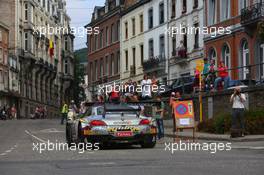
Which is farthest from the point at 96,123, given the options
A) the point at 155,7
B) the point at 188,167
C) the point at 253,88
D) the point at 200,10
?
the point at 155,7

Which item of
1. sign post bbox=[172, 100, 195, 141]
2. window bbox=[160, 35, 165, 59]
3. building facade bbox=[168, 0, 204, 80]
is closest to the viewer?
sign post bbox=[172, 100, 195, 141]

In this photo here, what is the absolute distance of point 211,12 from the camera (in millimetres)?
50250

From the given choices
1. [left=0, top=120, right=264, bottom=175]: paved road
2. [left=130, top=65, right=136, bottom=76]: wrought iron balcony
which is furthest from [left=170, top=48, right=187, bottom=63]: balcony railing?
[left=0, top=120, right=264, bottom=175]: paved road

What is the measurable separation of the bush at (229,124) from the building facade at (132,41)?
37109 millimetres

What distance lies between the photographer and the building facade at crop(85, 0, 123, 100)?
3036 inches

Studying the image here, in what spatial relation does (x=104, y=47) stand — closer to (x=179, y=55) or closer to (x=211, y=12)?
(x=179, y=55)

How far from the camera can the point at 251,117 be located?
92.5 ft

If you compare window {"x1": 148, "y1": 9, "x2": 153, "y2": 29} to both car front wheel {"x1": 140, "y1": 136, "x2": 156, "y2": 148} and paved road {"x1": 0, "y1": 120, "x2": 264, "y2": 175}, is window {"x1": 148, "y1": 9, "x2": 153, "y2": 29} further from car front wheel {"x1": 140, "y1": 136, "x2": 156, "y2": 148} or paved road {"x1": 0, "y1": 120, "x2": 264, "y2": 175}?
paved road {"x1": 0, "y1": 120, "x2": 264, "y2": 175}

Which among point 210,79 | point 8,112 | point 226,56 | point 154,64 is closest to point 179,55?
point 154,64

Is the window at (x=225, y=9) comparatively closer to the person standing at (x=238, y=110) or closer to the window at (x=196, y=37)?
the window at (x=196, y=37)

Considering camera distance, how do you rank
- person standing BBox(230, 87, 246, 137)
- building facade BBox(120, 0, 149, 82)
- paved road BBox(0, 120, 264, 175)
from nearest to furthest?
paved road BBox(0, 120, 264, 175) → person standing BBox(230, 87, 246, 137) → building facade BBox(120, 0, 149, 82)

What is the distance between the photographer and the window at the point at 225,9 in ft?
155

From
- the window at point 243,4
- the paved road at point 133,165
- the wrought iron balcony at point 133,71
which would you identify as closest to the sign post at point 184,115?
the paved road at point 133,165

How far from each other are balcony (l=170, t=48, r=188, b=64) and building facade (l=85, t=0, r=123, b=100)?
1597cm
